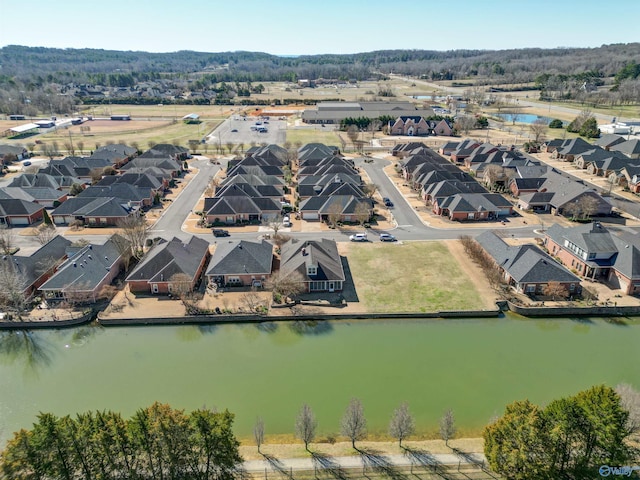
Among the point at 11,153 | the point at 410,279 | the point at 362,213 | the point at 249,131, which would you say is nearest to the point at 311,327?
the point at 410,279

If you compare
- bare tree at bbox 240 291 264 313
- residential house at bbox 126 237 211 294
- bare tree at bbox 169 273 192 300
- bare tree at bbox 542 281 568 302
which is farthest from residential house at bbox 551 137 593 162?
bare tree at bbox 169 273 192 300

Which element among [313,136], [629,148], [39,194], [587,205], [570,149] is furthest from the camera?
[313,136]

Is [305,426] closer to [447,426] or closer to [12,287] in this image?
[447,426]

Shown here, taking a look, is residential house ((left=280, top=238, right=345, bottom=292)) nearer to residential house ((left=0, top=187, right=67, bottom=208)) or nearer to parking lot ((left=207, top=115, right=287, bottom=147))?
residential house ((left=0, top=187, right=67, bottom=208))

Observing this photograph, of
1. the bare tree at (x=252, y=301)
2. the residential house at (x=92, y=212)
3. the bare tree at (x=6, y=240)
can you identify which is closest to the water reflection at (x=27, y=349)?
the bare tree at (x=6, y=240)

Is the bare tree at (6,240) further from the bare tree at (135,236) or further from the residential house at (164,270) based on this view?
→ the residential house at (164,270)
